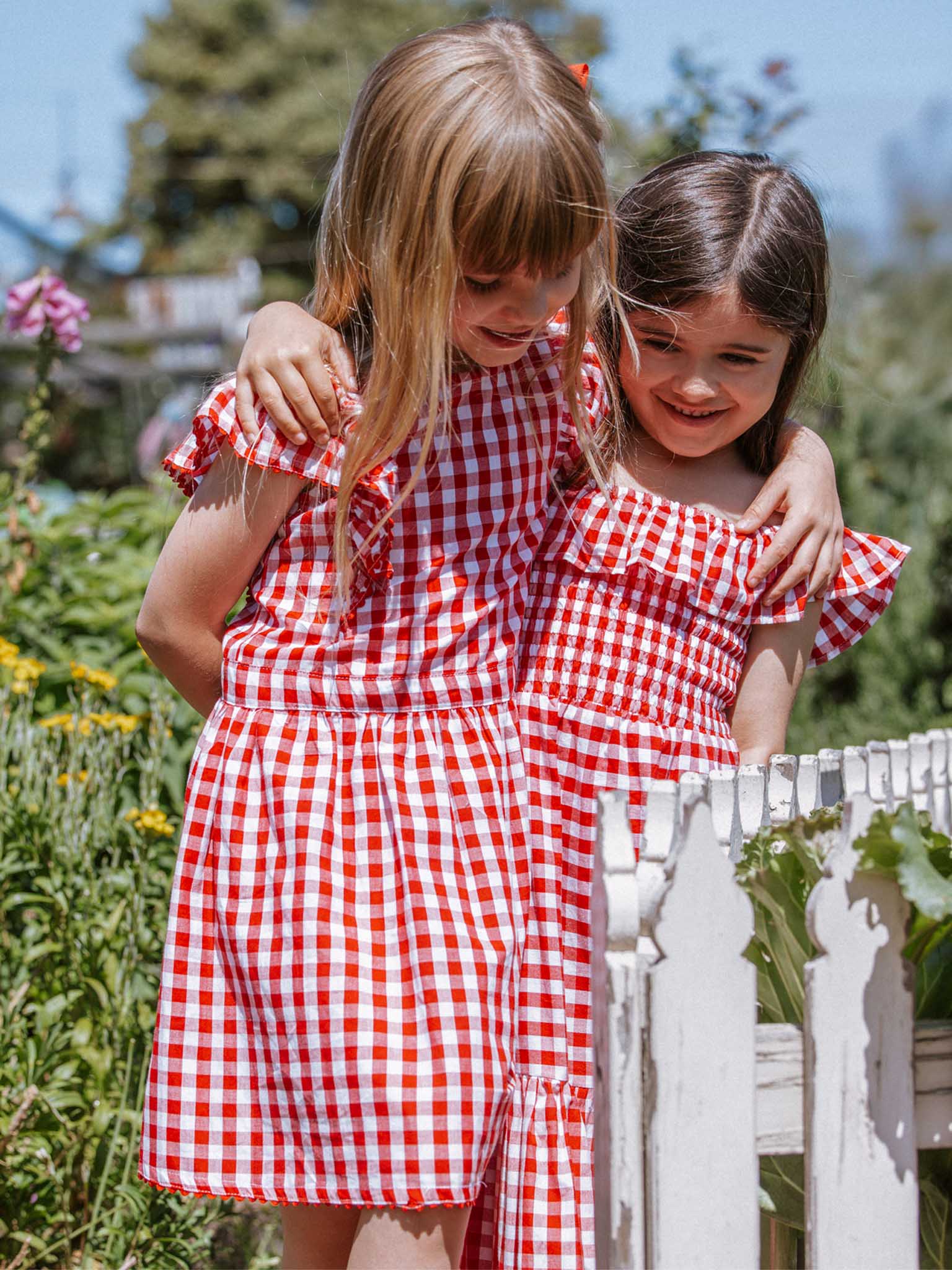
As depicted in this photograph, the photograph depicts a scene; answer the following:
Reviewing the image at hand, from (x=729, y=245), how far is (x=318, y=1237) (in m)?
1.31

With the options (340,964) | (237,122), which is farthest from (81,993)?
(237,122)

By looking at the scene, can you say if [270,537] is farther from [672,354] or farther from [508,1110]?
[508,1110]

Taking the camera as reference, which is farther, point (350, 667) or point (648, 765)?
point (648, 765)

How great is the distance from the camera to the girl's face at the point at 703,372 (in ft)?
5.19

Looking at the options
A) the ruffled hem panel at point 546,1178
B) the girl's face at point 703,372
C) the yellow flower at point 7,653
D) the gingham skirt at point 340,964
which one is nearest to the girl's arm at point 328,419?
the girl's face at point 703,372

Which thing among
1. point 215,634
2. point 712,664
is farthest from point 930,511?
point 215,634

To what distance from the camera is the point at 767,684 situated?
170cm

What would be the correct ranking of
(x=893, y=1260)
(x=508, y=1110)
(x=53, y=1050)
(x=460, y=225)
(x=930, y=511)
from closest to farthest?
(x=893, y=1260) < (x=460, y=225) < (x=508, y=1110) < (x=53, y=1050) < (x=930, y=511)

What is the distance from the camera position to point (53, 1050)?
204 centimetres

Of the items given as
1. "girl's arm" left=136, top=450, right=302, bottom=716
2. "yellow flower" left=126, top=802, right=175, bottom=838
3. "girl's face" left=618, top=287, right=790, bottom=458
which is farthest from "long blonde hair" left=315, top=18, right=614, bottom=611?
"yellow flower" left=126, top=802, right=175, bottom=838

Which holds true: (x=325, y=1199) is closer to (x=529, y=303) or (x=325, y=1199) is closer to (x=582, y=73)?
(x=529, y=303)

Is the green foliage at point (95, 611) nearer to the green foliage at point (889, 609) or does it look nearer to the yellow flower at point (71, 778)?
the yellow flower at point (71, 778)

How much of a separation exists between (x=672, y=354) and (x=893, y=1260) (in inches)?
41.4

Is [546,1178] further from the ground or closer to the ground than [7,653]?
closer to the ground
